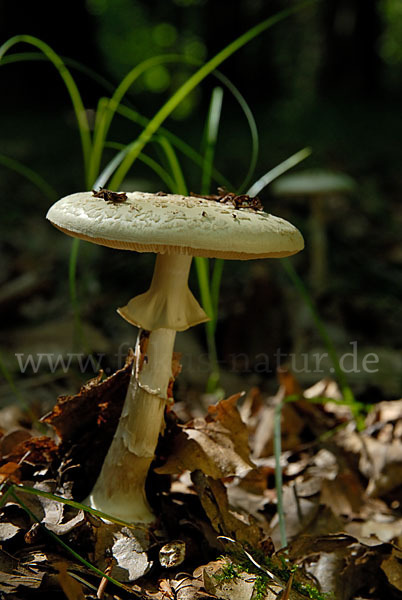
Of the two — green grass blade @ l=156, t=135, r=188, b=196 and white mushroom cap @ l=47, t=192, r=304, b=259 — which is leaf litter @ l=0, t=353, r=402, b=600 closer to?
white mushroom cap @ l=47, t=192, r=304, b=259

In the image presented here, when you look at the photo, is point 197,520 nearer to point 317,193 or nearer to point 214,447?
point 214,447

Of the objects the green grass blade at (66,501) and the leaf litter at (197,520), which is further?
the leaf litter at (197,520)

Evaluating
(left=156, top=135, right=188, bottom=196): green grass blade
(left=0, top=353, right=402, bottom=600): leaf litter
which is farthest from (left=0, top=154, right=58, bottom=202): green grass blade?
(left=0, top=353, right=402, bottom=600): leaf litter

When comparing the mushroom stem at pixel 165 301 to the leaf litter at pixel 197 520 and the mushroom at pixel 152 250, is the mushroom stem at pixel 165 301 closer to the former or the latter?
the mushroom at pixel 152 250

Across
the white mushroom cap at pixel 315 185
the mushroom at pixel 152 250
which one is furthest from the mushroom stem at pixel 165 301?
the white mushroom cap at pixel 315 185

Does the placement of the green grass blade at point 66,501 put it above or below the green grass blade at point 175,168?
below

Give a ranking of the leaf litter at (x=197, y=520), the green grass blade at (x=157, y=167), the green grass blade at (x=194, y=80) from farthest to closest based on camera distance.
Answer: the green grass blade at (x=157, y=167)
the green grass blade at (x=194, y=80)
the leaf litter at (x=197, y=520)
